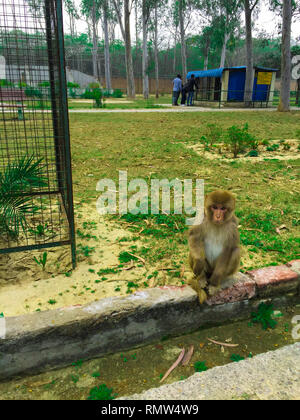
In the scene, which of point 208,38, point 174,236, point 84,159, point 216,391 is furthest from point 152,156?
point 208,38

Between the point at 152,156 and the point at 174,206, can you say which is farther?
the point at 152,156

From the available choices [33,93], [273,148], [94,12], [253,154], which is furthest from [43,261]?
[94,12]

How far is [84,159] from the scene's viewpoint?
665cm

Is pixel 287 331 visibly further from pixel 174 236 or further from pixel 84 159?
pixel 84 159

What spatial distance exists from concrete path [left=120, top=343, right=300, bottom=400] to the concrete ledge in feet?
1.35

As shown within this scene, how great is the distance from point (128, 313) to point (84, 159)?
4.83m

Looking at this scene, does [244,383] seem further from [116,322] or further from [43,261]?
[43,261]

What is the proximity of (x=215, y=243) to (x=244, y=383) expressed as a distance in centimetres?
102

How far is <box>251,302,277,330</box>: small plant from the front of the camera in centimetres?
256

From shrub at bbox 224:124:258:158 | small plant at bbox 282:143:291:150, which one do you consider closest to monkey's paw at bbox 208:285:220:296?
shrub at bbox 224:124:258:158

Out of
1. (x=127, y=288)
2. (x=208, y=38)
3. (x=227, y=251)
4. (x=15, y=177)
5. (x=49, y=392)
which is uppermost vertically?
(x=208, y=38)

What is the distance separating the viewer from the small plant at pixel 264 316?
2564 millimetres

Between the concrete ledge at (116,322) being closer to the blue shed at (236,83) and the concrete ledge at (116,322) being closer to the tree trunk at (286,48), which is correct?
the tree trunk at (286,48)

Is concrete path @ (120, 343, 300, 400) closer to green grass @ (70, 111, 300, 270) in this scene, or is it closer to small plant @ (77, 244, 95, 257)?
green grass @ (70, 111, 300, 270)
